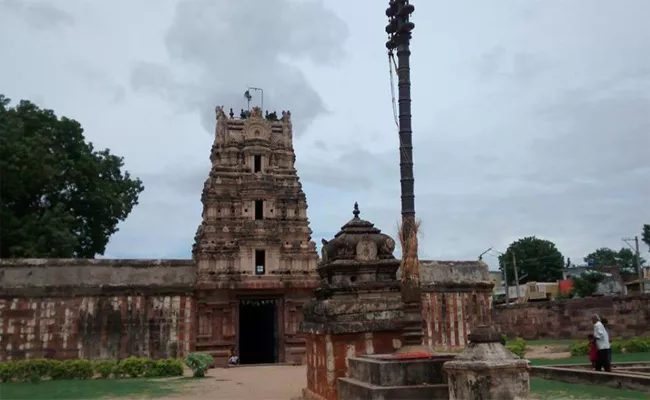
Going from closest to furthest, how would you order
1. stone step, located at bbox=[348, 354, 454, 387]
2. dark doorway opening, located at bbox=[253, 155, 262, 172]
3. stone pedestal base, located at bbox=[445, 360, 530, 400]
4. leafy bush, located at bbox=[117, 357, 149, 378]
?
stone pedestal base, located at bbox=[445, 360, 530, 400]
stone step, located at bbox=[348, 354, 454, 387]
leafy bush, located at bbox=[117, 357, 149, 378]
dark doorway opening, located at bbox=[253, 155, 262, 172]

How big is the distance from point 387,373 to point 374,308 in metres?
2.57

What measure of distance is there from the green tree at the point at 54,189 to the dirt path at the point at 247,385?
11662mm

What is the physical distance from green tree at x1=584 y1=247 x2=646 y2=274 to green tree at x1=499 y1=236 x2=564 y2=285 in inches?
319

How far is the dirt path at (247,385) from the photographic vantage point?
13223 millimetres

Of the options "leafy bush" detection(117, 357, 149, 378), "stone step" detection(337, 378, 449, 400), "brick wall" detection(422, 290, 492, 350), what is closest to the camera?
"stone step" detection(337, 378, 449, 400)

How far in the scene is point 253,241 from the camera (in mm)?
25391

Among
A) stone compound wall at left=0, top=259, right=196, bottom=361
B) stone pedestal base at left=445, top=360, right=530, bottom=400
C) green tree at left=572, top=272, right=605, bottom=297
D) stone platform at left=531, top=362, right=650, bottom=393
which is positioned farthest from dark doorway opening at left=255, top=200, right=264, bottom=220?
green tree at left=572, top=272, right=605, bottom=297

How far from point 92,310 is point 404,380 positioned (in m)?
18.5

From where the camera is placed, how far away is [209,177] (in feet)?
88.3

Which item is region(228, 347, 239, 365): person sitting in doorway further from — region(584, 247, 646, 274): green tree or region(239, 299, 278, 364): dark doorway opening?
region(584, 247, 646, 274): green tree

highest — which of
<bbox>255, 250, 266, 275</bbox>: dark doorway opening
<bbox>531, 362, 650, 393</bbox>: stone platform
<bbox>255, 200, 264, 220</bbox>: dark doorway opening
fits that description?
<bbox>255, 200, 264, 220</bbox>: dark doorway opening

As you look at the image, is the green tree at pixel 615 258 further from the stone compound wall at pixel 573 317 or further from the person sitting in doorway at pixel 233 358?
the person sitting in doorway at pixel 233 358

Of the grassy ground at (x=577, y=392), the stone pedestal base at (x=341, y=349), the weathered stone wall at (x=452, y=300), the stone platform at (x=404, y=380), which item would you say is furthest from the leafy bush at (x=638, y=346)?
the stone platform at (x=404, y=380)

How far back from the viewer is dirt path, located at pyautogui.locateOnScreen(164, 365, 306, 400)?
13.2m
